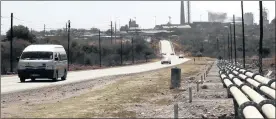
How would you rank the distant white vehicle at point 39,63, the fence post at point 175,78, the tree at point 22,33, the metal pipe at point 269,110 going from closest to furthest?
the metal pipe at point 269,110 < the fence post at point 175,78 < the distant white vehicle at point 39,63 < the tree at point 22,33

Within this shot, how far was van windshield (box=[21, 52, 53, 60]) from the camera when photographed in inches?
1323

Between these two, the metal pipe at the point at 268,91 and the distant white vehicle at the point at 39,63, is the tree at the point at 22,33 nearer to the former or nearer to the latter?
the distant white vehicle at the point at 39,63

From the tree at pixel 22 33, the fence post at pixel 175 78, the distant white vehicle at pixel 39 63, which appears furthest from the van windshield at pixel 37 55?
the tree at pixel 22 33

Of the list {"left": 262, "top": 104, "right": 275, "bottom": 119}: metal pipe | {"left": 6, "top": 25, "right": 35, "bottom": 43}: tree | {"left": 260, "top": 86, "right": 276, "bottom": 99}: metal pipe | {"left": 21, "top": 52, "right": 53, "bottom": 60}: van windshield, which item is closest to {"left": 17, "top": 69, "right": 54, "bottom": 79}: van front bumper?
A: {"left": 21, "top": 52, "right": 53, "bottom": 60}: van windshield

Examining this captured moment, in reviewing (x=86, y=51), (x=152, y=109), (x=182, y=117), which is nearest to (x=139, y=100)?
(x=152, y=109)

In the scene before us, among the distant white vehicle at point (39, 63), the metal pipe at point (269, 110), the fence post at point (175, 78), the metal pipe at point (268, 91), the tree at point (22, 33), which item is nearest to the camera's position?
the metal pipe at point (269, 110)

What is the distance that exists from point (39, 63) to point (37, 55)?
90 centimetres

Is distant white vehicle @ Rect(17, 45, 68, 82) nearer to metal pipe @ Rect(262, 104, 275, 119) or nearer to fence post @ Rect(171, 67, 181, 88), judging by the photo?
fence post @ Rect(171, 67, 181, 88)

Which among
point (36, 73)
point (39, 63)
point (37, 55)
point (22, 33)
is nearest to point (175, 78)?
point (39, 63)

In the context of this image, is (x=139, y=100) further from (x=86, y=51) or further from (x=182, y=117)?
(x=86, y=51)

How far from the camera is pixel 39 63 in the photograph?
3316 centimetres

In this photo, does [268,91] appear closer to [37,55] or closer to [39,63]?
[39,63]

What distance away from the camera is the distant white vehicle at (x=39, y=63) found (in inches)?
1304

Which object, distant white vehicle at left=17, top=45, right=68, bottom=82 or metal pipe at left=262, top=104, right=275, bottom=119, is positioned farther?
distant white vehicle at left=17, top=45, right=68, bottom=82
